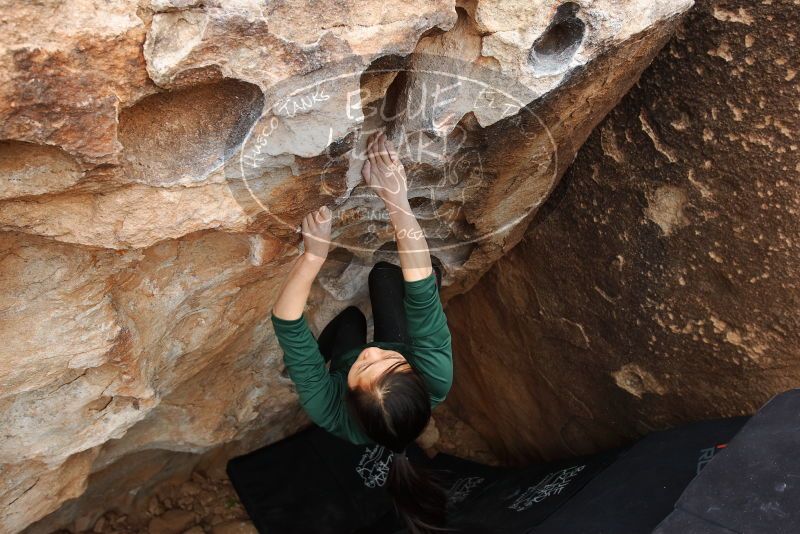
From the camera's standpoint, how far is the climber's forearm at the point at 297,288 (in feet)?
3.59

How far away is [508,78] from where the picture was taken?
0.95m

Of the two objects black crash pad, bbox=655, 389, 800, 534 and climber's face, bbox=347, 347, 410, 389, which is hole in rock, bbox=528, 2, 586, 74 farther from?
black crash pad, bbox=655, 389, 800, 534

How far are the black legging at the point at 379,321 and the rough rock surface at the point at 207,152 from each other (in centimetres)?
9

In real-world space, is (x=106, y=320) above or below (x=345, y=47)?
below

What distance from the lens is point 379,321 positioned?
4.58ft

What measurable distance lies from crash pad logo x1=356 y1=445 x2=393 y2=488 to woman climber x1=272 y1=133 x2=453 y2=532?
73cm

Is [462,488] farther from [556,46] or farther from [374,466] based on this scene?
[556,46]

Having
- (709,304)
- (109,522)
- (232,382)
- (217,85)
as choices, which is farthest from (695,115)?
(109,522)

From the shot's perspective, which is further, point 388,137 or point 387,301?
point 387,301

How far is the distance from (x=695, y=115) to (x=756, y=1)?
19cm

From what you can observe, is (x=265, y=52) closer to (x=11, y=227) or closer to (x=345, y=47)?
(x=345, y=47)

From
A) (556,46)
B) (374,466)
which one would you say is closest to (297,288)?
(556,46)

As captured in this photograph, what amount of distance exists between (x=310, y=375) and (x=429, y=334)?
22cm

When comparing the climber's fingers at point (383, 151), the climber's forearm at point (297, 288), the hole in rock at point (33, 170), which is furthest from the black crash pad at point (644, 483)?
the hole in rock at point (33, 170)
